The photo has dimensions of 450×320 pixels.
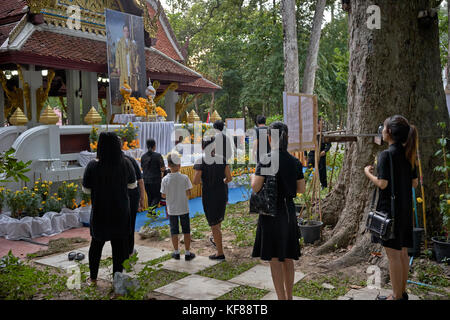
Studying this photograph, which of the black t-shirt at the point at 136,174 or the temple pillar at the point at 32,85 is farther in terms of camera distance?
the temple pillar at the point at 32,85

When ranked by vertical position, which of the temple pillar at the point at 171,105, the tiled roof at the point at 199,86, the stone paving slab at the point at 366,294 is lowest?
the stone paving slab at the point at 366,294

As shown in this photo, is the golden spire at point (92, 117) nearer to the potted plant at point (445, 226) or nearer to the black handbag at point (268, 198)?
the black handbag at point (268, 198)

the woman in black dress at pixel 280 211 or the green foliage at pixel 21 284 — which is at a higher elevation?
the woman in black dress at pixel 280 211

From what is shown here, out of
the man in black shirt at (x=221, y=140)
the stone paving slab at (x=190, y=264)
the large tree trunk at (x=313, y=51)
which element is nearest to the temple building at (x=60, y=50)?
the large tree trunk at (x=313, y=51)

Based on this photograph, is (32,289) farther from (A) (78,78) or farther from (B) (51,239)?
(A) (78,78)

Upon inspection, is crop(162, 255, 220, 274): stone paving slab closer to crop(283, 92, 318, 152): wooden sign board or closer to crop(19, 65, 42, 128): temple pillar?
crop(283, 92, 318, 152): wooden sign board

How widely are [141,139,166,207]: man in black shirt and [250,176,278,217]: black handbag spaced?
4359 mm

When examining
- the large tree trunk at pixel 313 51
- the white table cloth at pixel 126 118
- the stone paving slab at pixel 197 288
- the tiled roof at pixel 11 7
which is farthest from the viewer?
the large tree trunk at pixel 313 51

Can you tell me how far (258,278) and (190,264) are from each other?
1.10 m

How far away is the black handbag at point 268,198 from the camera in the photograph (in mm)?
3826

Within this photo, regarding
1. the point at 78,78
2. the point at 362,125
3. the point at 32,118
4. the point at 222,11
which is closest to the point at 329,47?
the point at 222,11

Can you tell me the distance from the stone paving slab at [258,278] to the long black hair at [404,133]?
206 centimetres

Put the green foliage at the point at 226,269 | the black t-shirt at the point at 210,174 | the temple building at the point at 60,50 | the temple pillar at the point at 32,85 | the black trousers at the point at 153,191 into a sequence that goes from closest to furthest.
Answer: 1. the green foliage at the point at 226,269
2. the black t-shirt at the point at 210,174
3. the black trousers at the point at 153,191
4. the temple building at the point at 60,50
5. the temple pillar at the point at 32,85

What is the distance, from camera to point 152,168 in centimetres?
814
